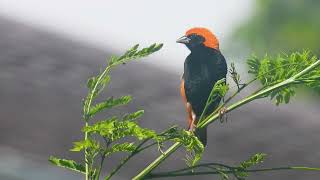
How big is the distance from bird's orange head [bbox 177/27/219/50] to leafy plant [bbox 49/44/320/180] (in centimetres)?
40

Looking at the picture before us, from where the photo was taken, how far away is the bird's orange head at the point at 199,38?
78.6 inches

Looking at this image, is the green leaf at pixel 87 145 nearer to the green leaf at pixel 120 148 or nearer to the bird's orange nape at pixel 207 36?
the green leaf at pixel 120 148

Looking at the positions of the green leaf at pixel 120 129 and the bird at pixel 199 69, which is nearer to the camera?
the green leaf at pixel 120 129

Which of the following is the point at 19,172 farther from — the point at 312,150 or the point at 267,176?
the point at 312,150

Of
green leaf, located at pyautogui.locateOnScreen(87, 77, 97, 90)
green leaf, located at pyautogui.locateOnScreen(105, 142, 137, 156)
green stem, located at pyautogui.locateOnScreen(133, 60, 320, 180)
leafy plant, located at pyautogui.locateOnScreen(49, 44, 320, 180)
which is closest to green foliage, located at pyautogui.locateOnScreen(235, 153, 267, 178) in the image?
leafy plant, located at pyautogui.locateOnScreen(49, 44, 320, 180)

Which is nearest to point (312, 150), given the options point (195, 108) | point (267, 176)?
point (267, 176)

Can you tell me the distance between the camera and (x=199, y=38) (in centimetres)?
203

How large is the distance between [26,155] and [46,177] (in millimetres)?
123

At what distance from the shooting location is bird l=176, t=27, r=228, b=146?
76.4 inches

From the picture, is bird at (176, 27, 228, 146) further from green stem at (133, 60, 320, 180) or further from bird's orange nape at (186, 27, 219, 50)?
green stem at (133, 60, 320, 180)

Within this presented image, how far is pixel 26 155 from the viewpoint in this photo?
3.06 metres

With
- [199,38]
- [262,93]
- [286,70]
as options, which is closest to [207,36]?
[199,38]

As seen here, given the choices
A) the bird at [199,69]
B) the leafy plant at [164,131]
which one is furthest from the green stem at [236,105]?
the bird at [199,69]

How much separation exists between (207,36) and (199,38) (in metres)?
0.02
